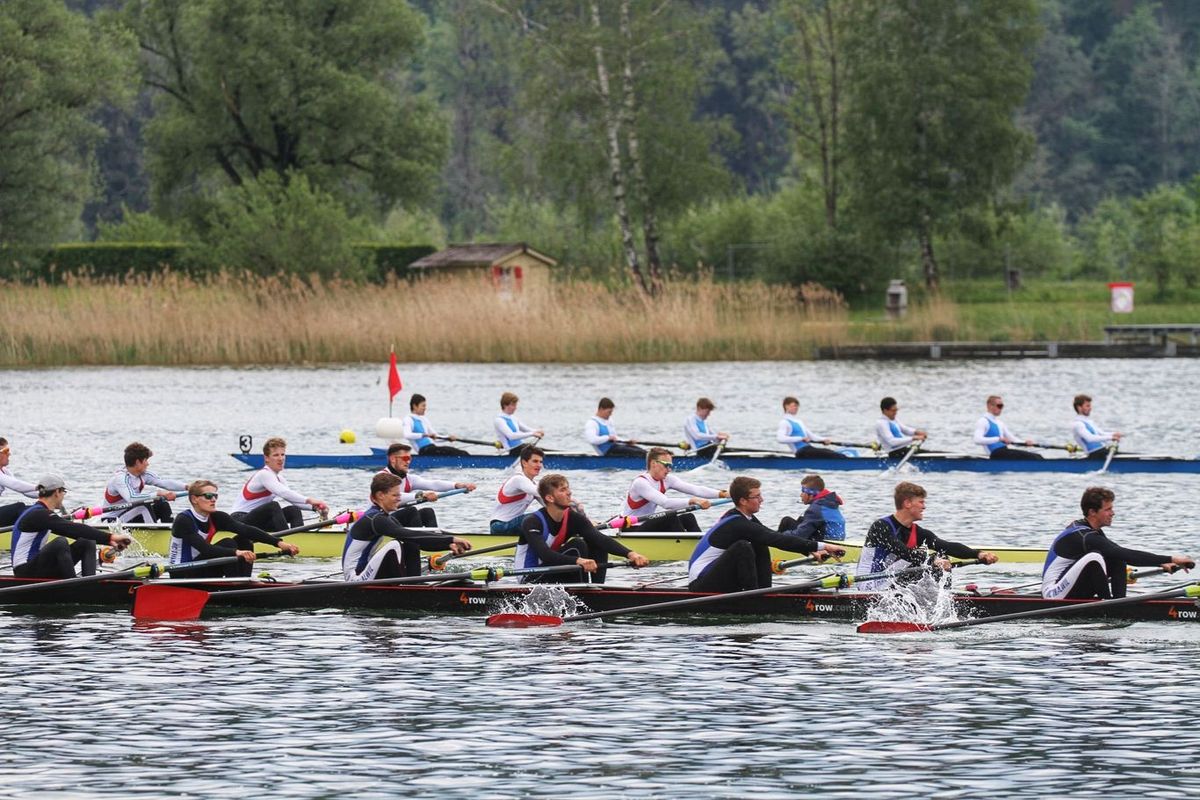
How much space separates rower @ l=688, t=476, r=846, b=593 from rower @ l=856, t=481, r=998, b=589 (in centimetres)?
44

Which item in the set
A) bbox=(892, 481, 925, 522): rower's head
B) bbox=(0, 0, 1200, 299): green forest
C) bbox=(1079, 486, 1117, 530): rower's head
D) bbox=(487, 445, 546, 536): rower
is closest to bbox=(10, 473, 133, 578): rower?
bbox=(487, 445, 546, 536): rower

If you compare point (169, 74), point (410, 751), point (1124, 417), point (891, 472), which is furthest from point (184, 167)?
point (410, 751)

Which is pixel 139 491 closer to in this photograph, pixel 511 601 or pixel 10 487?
pixel 10 487

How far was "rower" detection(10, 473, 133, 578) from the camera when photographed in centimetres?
1827

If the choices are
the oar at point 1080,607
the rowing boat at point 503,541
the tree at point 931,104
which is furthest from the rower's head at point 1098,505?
the tree at point 931,104

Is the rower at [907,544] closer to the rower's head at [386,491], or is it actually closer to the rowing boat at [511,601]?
the rowing boat at [511,601]

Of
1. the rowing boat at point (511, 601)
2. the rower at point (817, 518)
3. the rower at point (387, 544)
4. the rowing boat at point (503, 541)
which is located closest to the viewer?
the rowing boat at point (511, 601)

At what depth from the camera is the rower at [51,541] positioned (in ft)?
59.9

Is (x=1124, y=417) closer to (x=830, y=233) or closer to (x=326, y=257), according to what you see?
(x=830, y=233)

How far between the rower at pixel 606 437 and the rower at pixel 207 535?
10.4m

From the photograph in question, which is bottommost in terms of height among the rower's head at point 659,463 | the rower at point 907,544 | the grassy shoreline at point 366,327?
the rower at point 907,544

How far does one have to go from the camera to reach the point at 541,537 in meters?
17.8

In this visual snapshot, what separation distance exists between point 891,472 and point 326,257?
3047 cm

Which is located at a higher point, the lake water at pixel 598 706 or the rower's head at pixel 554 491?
the rower's head at pixel 554 491
